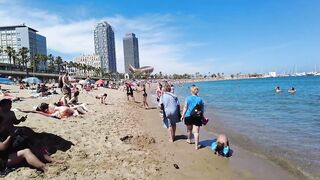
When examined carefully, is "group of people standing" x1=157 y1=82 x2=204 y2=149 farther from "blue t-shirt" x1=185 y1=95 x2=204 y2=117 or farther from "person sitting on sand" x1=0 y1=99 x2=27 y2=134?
"person sitting on sand" x1=0 y1=99 x2=27 y2=134

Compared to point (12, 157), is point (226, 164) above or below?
below

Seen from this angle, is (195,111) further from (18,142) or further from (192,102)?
(18,142)

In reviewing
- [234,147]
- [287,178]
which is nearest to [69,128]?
[234,147]

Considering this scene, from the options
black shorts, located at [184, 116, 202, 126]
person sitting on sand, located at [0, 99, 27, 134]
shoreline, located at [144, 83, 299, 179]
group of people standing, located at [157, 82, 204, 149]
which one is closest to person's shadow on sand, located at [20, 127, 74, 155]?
person sitting on sand, located at [0, 99, 27, 134]

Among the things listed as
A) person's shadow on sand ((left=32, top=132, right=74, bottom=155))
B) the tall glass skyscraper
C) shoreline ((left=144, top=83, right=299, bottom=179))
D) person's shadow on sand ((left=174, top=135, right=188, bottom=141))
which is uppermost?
the tall glass skyscraper

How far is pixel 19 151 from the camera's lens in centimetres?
604

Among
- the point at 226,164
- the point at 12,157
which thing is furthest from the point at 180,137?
the point at 12,157

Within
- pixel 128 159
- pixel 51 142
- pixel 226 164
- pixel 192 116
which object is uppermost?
pixel 192 116

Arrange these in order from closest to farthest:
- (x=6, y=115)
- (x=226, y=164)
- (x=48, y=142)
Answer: (x=6, y=115), (x=48, y=142), (x=226, y=164)

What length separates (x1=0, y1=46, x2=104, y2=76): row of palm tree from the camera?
107m

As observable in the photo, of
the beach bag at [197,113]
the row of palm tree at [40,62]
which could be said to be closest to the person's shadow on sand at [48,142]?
the beach bag at [197,113]

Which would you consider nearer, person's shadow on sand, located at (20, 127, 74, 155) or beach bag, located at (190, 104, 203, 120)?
person's shadow on sand, located at (20, 127, 74, 155)

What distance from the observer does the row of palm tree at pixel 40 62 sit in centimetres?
10684

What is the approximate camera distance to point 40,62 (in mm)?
130875
